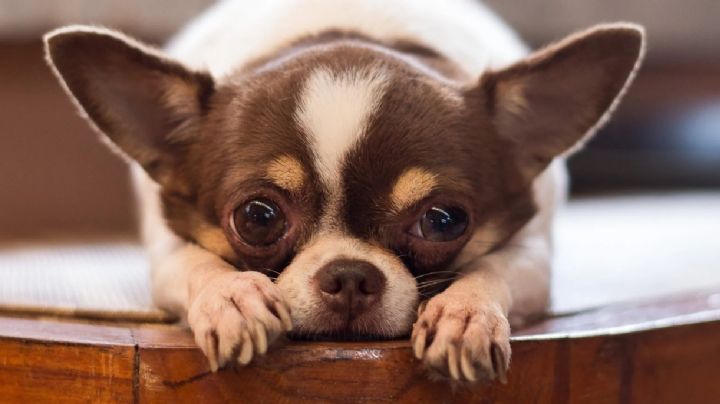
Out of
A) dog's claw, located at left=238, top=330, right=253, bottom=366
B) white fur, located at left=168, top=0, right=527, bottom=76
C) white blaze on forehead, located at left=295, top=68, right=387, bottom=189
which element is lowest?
dog's claw, located at left=238, top=330, right=253, bottom=366

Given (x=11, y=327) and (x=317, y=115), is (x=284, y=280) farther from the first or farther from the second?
(x=11, y=327)

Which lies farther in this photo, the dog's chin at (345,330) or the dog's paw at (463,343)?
the dog's chin at (345,330)

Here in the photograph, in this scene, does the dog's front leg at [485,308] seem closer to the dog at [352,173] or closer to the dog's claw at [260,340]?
the dog at [352,173]

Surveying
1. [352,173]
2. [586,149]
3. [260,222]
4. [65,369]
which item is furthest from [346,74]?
[586,149]

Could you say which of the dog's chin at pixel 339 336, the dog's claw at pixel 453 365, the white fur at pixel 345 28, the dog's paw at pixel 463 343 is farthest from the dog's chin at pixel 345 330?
the white fur at pixel 345 28

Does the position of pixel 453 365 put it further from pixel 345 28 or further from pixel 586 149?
pixel 586 149

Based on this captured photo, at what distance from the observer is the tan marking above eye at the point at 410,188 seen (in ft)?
6.24

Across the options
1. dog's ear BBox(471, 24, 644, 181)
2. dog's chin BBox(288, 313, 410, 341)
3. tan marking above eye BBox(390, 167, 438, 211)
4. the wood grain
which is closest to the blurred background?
dog's ear BBox(471, 24, 644, 181)

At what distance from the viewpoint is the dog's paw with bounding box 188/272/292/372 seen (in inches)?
61.9

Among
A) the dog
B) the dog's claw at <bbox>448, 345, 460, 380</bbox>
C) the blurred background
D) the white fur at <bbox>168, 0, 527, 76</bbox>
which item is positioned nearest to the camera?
the dog's claw at <bbox>448, 345, 460, 380</bbox>

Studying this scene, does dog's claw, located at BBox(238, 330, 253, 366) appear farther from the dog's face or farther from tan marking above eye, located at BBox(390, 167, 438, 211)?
tan marking above eye, located at BBox(390, 167, 438, 211)

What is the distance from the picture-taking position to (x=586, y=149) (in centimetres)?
542

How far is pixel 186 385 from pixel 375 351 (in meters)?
0.31

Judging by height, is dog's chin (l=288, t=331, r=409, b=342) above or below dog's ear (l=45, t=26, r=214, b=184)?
below
